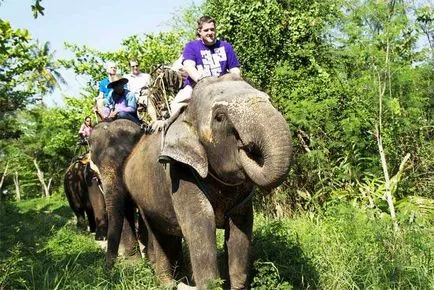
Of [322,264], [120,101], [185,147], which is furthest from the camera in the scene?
[120,101]

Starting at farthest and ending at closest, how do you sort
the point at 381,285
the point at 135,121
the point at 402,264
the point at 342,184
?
the point at 342,184 < the point at 135,121 < the point at 402,264 < the point at 381,285

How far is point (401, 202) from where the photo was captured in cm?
925

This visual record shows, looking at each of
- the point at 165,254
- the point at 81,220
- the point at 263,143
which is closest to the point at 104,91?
the point at 165,254

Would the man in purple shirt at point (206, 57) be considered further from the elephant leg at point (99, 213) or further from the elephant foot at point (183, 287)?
the elephant leg at point (99, 213)

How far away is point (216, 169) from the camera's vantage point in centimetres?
462

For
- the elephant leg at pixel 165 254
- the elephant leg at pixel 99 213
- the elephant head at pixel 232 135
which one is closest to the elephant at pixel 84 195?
the elephant leg at pixel 99 213

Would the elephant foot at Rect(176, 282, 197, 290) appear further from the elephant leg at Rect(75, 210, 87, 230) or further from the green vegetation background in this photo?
the elephant leg at Rect(75, 210, 87, 230)

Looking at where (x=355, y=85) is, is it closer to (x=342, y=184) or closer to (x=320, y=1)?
(x=342, y=184)

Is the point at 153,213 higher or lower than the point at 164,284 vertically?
higher

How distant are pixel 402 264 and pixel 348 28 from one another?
5826 mm

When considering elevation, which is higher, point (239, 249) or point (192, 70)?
point (192, 70)

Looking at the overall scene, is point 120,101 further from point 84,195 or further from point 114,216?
point 84,195

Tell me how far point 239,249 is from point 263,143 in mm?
1340

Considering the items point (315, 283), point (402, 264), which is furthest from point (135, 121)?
point (402, 264)
